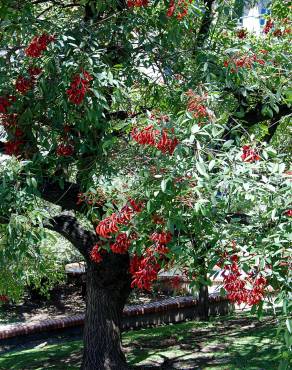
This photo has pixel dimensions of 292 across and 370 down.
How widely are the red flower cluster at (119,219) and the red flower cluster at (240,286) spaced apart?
2.58 ft

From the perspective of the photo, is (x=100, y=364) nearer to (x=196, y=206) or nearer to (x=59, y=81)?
(x=59, y=81)

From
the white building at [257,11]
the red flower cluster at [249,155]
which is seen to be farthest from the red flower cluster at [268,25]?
the red flower cluster at [249,155]

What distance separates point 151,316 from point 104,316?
642 cm

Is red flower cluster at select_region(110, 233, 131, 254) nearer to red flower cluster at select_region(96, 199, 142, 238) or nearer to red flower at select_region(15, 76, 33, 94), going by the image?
red flower cluster at select_region(96, 199, 142, 238)

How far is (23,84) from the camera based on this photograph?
5.61 metres

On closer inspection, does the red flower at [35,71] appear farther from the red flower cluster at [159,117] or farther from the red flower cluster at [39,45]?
the red flower cluster at [159,117]

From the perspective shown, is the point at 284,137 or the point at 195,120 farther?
the point at 284,137

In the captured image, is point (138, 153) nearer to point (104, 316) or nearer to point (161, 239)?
point (161, 239)

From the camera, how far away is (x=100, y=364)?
287 inches

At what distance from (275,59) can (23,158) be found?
2.86 meters

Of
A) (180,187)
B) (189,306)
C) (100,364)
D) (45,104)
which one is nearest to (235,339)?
(100,364)

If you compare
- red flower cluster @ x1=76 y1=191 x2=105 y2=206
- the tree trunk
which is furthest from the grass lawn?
red flower cluster @ x1=76 y1=191 x2=105 y2=206

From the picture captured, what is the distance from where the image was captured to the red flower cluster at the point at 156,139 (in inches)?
158

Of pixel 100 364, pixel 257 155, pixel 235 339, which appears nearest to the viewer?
pixel 257 155
